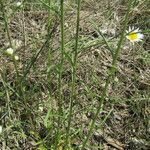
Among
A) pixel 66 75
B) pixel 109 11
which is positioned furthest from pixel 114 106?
pixel 109 11

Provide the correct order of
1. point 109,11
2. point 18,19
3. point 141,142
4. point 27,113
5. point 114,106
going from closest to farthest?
point 27,113
point 141,142
point 114,106
point 18,19
point 109,11

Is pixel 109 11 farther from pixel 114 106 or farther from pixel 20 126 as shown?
pixel 20 126

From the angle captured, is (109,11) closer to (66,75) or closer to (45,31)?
(45,31)

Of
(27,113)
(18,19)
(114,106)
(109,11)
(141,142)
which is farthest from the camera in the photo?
(109,11)

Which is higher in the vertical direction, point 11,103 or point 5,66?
point 5,66

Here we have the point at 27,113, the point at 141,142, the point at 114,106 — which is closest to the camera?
the point at 27,113

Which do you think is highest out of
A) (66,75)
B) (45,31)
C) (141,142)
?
(45,31)

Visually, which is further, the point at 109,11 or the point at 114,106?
the point at 109,11

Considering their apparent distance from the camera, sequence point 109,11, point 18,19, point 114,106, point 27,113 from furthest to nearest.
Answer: point 109,11 → point 18,19 → point 114,106 → point 27,113

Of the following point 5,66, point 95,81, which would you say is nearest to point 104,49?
point 95,81
